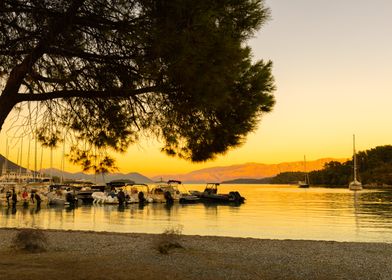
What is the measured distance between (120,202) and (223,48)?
5757cm

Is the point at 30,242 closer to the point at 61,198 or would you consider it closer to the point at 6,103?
the point at 6,103

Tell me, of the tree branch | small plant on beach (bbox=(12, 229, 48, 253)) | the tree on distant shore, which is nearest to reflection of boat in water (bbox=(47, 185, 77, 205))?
small plant on beach (bbox=(12, 229, 48, 253))

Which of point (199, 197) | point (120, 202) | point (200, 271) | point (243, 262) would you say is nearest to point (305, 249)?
point (243, 262)

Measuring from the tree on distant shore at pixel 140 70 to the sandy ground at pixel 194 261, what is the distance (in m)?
2.65

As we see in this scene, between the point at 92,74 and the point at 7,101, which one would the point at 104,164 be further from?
the point at 7,101

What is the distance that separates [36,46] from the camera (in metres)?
7.79

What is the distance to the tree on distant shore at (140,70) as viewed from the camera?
696 cm

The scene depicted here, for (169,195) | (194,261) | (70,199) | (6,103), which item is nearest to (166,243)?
(194,261)

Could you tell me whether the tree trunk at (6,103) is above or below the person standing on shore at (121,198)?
above

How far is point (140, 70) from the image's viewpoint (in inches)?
294

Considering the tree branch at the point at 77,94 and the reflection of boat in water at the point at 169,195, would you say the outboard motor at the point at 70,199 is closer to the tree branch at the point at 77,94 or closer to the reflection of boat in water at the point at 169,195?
the reflection of boat in water at the point at 169,195

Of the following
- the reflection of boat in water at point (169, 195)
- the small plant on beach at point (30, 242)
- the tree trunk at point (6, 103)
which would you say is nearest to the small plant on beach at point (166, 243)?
the small plant on beach at point (30, 242)

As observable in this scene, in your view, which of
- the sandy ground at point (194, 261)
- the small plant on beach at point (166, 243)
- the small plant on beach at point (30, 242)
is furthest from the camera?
the small plant on beach at point (30, 242)

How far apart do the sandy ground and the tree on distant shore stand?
265 centimetres
